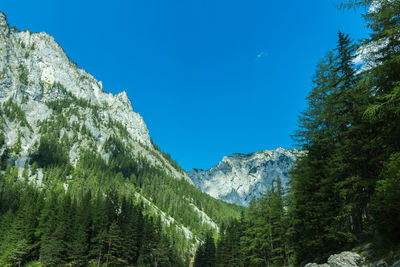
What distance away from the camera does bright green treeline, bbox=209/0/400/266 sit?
10.5 metres

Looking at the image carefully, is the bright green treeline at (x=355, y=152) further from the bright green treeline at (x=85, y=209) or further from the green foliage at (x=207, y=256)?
the green foliage at (x=207, y=256)

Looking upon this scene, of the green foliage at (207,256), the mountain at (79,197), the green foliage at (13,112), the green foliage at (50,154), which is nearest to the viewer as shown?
the mountain at (79,197)

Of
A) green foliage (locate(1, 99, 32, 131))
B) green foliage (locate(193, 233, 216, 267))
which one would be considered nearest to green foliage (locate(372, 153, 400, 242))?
green foliage (locate(193, 233, 216, 267))

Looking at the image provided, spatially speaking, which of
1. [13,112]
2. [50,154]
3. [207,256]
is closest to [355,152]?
[207,256]

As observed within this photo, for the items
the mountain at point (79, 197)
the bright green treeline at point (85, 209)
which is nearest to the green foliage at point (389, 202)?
the bright green treeline at point (85, 209)

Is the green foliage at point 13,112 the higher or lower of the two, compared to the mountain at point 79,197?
higher

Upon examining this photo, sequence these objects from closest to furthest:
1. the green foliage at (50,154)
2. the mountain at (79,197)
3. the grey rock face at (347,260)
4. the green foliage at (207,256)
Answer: the grey rock face at (347,260)
the mountain at (79,197)
the green foliage at (207,256)
the green foliage at (50,154)

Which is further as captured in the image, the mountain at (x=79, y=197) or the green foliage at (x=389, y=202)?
the mountain at (x=79, y=197)

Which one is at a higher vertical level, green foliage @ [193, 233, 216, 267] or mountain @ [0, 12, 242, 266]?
mountain @ [0, 12, 242, 266]

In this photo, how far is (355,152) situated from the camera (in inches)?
662

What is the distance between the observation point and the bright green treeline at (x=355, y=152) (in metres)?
10.5

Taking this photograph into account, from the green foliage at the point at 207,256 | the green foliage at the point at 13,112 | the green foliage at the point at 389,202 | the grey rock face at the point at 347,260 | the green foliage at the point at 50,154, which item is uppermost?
the green foliage at the point at 13,112

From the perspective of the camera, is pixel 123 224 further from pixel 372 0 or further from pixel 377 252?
pixel 372 0

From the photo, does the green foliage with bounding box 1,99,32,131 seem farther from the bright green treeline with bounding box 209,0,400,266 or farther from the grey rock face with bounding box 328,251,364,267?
the grey rock face with bounding box 328,251,364,267
